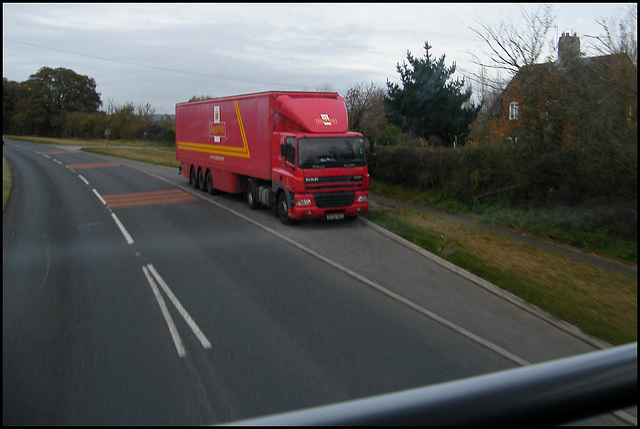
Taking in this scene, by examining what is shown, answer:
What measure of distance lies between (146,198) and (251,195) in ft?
16.3

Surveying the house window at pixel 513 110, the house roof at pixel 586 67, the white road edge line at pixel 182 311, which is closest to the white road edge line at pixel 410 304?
the white road edge line at pixel 182 311

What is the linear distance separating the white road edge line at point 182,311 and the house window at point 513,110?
10827 millimetres

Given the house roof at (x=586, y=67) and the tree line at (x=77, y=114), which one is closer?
the house roof at (x=586, y=67)

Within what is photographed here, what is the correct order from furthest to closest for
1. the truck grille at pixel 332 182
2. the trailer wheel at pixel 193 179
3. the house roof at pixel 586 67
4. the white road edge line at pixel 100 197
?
1. the trailer wheel at pixel 193 179
2. the white road edge line at pixel 100 197
3. the truck grille at pixel 332 182
4. the house roof at pixel 586 67

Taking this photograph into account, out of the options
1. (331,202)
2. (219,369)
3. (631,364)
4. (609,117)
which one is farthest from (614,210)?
(631,364)

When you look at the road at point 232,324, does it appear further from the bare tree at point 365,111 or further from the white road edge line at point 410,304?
the bare tree at point 365,111

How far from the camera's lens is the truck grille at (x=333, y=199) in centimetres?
1498

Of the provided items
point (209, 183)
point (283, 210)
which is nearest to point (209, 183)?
point (209, 183)

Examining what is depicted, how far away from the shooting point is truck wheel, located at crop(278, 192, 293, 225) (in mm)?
15477

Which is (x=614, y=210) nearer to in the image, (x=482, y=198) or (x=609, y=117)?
(x=609, y=117)

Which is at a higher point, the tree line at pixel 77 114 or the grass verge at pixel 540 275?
the tree line at pixel 77 114

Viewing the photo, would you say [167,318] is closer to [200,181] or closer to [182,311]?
[182,311]

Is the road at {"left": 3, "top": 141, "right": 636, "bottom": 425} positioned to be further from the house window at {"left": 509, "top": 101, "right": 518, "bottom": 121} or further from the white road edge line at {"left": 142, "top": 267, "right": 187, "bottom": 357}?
the house window at {"left": 509, "top": 101, "right": 518, "bottom": 121}

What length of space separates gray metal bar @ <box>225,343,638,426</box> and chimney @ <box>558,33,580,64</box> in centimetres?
1306
